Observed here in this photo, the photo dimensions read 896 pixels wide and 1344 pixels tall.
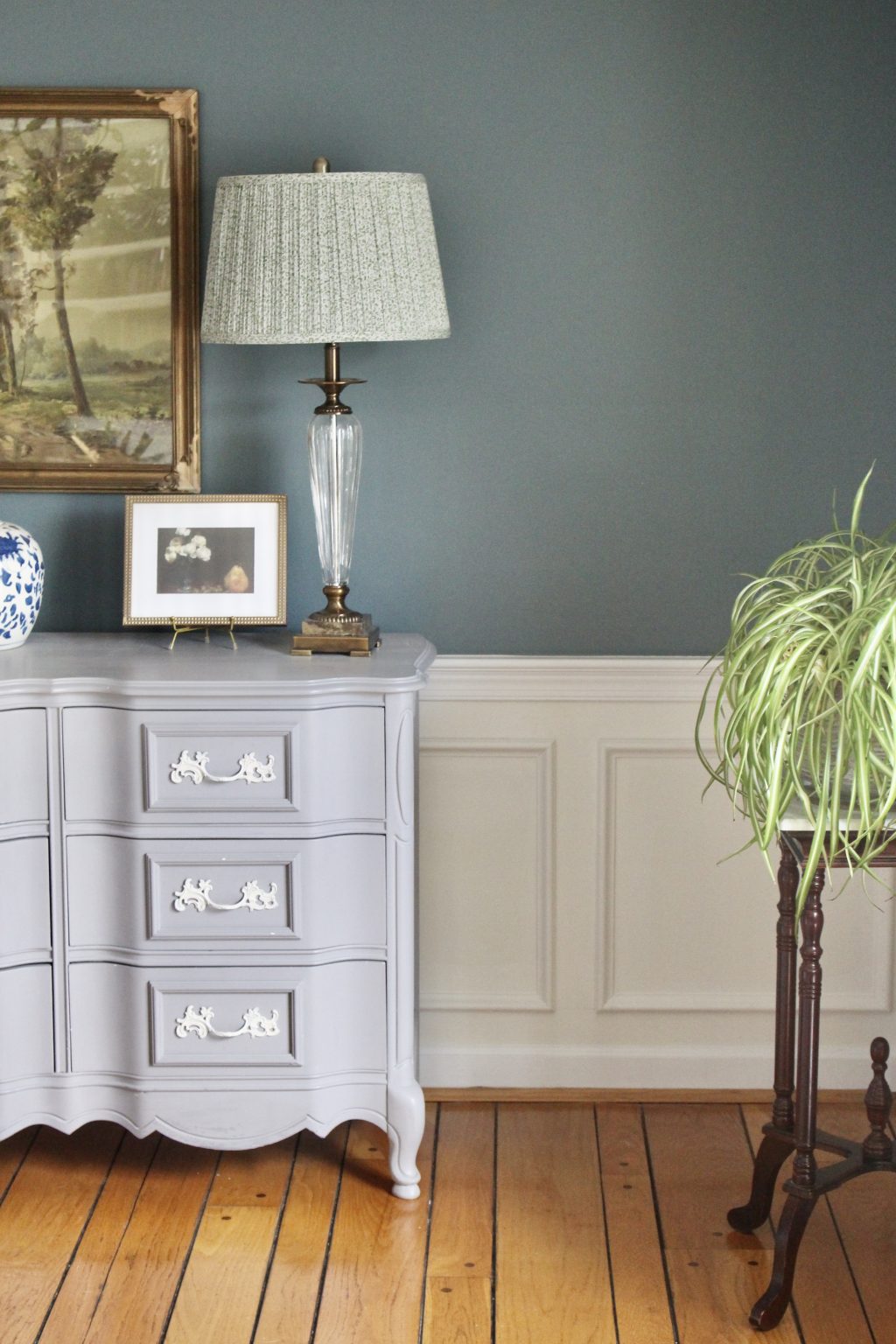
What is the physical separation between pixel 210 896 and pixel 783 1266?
3.45 feet

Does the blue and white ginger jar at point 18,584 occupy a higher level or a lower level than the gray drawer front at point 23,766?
higher

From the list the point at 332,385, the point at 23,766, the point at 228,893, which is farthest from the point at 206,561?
the point at 228,893

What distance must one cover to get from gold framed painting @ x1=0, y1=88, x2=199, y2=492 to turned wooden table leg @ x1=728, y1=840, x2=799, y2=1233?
54.5 inches

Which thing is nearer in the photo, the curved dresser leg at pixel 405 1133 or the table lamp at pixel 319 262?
the table lamp at pixel 319 262

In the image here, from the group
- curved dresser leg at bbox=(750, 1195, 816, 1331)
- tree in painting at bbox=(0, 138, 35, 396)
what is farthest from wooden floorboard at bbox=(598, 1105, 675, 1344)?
tree in painting at bbox=(0, 138, 35, 396)

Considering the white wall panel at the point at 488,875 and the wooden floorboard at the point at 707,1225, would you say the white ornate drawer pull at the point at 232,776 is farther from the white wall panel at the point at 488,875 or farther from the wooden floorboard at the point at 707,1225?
the wooden floorboard at the point at 707,1225

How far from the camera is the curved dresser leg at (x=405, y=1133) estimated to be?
242 cm

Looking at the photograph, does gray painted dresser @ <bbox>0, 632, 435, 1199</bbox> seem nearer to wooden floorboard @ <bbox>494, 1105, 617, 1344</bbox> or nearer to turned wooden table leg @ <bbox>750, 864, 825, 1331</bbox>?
wooden floorboard @ <bbox>494, 1105, 617, 1344</bbox>

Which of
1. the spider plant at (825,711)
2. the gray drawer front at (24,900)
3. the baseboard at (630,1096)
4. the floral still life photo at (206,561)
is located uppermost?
the floral still life photo at (206,561)

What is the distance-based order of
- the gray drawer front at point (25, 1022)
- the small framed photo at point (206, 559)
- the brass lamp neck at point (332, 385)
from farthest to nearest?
the small framed photo at point (206, 559) < the brass lamp neck at point (332, 385) < the gray drawer front at point (25, 1022)

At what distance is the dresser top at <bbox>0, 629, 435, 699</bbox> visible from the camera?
2287 mm

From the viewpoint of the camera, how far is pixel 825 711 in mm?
1938

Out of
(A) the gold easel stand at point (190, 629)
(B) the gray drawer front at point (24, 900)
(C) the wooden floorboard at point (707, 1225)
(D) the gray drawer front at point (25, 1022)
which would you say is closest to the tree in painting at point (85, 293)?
(A) the gold easel stand at point (190, 629)

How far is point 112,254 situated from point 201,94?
1.11 feet
